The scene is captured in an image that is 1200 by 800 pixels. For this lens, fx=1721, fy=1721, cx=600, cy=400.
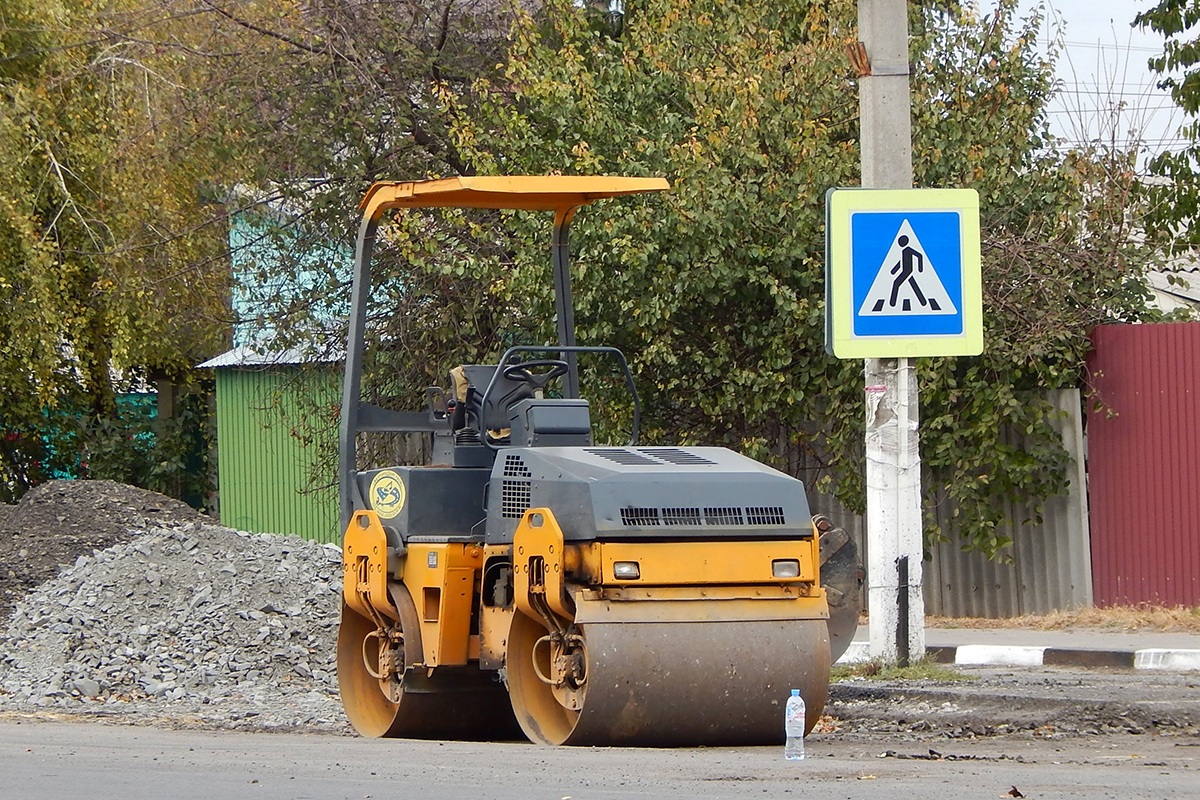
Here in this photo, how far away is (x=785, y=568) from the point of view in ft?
25.0

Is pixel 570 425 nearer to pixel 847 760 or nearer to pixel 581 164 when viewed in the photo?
pixel 847 760

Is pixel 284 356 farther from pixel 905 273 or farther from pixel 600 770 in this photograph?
pixel 600 770

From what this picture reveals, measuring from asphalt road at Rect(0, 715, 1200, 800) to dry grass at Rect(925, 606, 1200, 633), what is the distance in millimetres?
4719

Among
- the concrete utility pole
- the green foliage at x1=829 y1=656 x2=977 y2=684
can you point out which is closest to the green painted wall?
the green foliage at x1=829 y1=656 x2=977 y2=684

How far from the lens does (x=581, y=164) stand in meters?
14.0

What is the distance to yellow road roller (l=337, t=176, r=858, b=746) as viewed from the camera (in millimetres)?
7348

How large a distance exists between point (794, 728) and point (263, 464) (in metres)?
15.7

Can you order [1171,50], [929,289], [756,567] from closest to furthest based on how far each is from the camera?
[756,567] → [929,289] → [1171,50]

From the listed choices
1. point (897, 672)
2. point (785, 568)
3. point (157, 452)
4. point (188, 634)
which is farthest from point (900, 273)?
point (157, 452)

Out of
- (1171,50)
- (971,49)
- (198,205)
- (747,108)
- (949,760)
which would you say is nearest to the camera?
(949,760)

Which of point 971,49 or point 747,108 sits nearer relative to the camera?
point 747,108

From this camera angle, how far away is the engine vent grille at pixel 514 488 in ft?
26.2

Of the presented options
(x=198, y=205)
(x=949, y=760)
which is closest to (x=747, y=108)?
(x=949, y=760)

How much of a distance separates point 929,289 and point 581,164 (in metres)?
4.69
